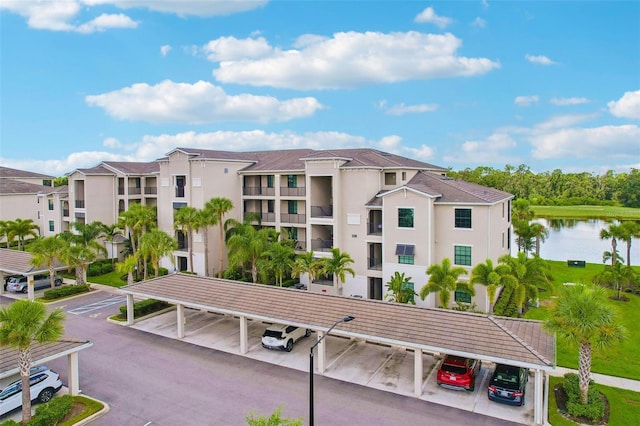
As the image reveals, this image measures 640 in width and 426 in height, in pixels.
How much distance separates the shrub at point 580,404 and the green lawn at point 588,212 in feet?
265

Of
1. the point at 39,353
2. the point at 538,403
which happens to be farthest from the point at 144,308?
the point at 538,403

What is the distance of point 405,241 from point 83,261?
26.9m

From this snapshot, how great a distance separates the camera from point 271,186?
136ft

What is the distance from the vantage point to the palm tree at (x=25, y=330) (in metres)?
15.5

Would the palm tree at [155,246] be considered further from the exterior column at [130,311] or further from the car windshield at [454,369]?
the car windshield at [454,369]

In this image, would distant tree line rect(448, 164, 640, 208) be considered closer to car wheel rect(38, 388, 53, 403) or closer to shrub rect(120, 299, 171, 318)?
shrub rect(120, 299, 171, 318)

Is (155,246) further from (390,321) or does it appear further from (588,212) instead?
(588,212)

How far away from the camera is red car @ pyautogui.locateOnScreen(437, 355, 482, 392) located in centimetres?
1916

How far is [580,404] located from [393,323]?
7.98m

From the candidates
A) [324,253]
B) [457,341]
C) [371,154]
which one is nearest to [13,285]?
[324,253]

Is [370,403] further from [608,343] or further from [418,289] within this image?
[418,289]

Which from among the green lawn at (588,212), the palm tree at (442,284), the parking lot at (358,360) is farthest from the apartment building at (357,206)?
the green lawn at (588,212)

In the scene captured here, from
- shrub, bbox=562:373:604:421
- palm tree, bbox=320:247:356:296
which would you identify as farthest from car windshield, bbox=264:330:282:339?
shrub, bbox=562:373:604:421

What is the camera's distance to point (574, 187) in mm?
119938
